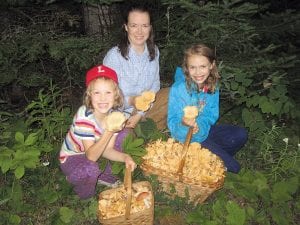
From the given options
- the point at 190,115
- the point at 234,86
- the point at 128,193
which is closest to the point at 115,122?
the point at 128,193

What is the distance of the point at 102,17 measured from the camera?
4535 millimetres

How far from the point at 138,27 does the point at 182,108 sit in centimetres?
96

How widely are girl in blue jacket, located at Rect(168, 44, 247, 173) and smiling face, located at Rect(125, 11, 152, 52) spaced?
1.70 ft

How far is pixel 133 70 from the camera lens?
3842mm

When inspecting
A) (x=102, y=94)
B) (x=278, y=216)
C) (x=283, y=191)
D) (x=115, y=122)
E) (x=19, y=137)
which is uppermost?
(x=102, y=94)

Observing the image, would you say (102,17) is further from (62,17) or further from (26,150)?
(26,150)

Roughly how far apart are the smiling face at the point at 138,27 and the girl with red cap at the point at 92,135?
74 centimetres

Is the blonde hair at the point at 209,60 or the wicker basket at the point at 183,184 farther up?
the blonde hair at the point at 209,60

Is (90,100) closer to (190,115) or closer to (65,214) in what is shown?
(190,115)

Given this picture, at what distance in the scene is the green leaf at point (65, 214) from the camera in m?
3.11

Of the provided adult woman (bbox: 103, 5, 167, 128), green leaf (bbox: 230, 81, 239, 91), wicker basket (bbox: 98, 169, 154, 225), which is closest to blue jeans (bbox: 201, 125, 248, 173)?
green leaf (bbox: 230, 81, 239, 91)

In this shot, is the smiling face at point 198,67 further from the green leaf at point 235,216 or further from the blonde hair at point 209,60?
the green leaf at point 235,216

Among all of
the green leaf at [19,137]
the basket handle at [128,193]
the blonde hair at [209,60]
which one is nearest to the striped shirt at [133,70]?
the blonde hair at [209,60]

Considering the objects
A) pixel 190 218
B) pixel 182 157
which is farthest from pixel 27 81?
pixel 190 218
